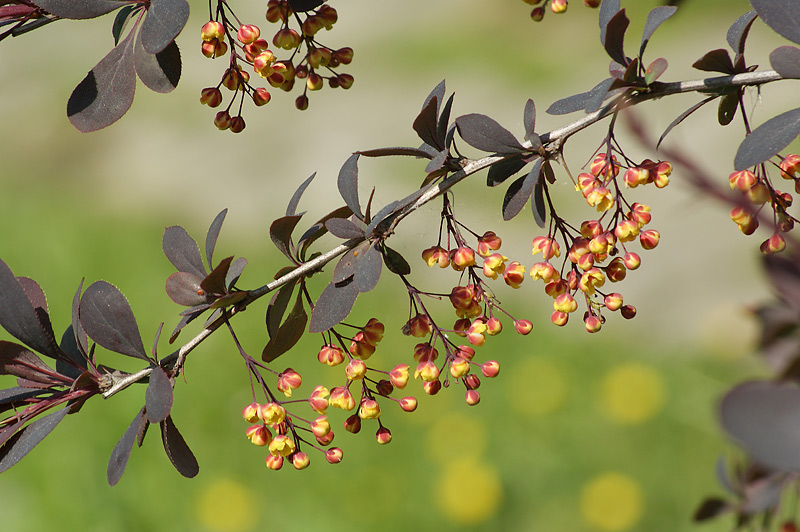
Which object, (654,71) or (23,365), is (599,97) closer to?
(654,71)

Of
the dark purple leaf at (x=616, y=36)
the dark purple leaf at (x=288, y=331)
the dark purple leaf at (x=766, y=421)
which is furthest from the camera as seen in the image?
the dark purple leaf at (x=288, y=331)

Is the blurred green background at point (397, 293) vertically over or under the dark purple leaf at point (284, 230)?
under

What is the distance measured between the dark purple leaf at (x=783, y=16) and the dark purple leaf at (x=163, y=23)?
455 mm

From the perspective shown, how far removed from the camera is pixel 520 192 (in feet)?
2.32

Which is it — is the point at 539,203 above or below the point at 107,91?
below

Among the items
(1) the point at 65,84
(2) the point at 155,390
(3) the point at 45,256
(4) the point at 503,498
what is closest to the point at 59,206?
(3) the point at 45,256

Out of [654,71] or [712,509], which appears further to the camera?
[712,509]

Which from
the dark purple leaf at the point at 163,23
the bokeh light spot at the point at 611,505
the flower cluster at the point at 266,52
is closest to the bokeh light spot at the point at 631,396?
the bokeh light spot at the point at 611,505

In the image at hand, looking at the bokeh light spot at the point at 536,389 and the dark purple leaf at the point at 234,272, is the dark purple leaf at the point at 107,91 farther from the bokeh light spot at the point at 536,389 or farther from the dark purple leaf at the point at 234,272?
the bokeh light spot at the point at 536,389

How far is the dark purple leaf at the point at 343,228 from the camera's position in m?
0.67

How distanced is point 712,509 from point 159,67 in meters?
0.88

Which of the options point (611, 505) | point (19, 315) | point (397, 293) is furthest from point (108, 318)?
point (397, 293)

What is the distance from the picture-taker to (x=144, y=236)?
3.45 metres

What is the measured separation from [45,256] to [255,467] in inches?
63.6
